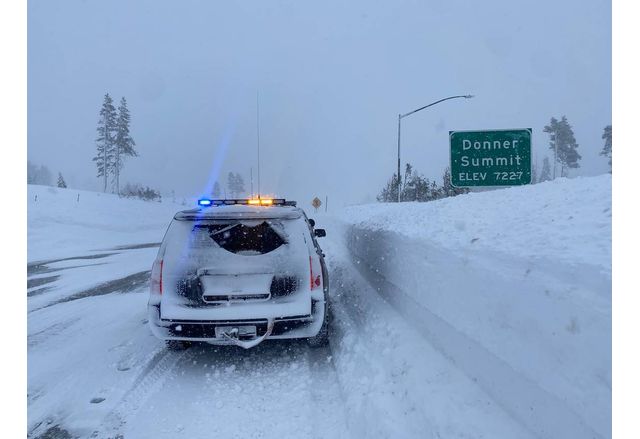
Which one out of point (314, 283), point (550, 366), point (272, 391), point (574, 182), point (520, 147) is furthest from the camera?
point (520, 147)

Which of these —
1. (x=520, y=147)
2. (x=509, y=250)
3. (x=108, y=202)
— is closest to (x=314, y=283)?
(x=509, y=250)

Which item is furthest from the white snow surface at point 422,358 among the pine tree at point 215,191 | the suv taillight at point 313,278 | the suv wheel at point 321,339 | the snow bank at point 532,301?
the pine tree at point 215,191

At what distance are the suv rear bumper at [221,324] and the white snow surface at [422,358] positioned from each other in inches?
15.7

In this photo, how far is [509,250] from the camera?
11.1ft

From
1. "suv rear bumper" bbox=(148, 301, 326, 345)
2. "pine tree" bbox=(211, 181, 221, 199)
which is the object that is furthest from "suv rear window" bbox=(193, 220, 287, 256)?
"pine tree" bbox=(211, 181, 221, 199)

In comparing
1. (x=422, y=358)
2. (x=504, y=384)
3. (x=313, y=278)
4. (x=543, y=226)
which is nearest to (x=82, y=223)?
(x=313, y=278)

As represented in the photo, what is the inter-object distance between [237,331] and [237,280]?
54cm

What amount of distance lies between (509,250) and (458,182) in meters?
5.36

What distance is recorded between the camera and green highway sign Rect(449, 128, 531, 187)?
8.23 meters

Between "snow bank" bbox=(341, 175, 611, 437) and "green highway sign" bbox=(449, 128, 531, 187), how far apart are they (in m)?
2.89

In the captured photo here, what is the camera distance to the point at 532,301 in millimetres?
2764

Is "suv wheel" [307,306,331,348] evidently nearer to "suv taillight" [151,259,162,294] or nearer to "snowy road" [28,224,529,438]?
"snowy road" [28,224,529,438]

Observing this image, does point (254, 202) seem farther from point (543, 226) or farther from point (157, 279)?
point (543, 226)
